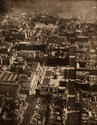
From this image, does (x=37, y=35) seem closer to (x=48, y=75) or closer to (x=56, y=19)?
(x=56, y=19)

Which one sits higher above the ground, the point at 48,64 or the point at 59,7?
the point at 59,7

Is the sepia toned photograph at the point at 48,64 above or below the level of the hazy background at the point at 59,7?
below


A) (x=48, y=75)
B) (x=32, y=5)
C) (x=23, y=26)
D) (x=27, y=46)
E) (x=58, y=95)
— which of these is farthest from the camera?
(x=32, y=5)

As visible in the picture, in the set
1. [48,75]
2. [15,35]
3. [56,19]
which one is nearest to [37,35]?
[15,35]

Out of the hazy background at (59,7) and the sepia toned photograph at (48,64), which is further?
the hazy background at (59,7)

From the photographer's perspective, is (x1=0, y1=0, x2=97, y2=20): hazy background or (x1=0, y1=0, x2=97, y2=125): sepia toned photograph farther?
(x1=0, y1=0, x2=97, y2=20): hazy background

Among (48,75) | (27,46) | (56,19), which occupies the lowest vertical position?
(48,75)

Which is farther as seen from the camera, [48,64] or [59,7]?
[59,7]

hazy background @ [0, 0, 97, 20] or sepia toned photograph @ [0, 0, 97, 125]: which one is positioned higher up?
hazy background @ [0, 0, 97, 20]
